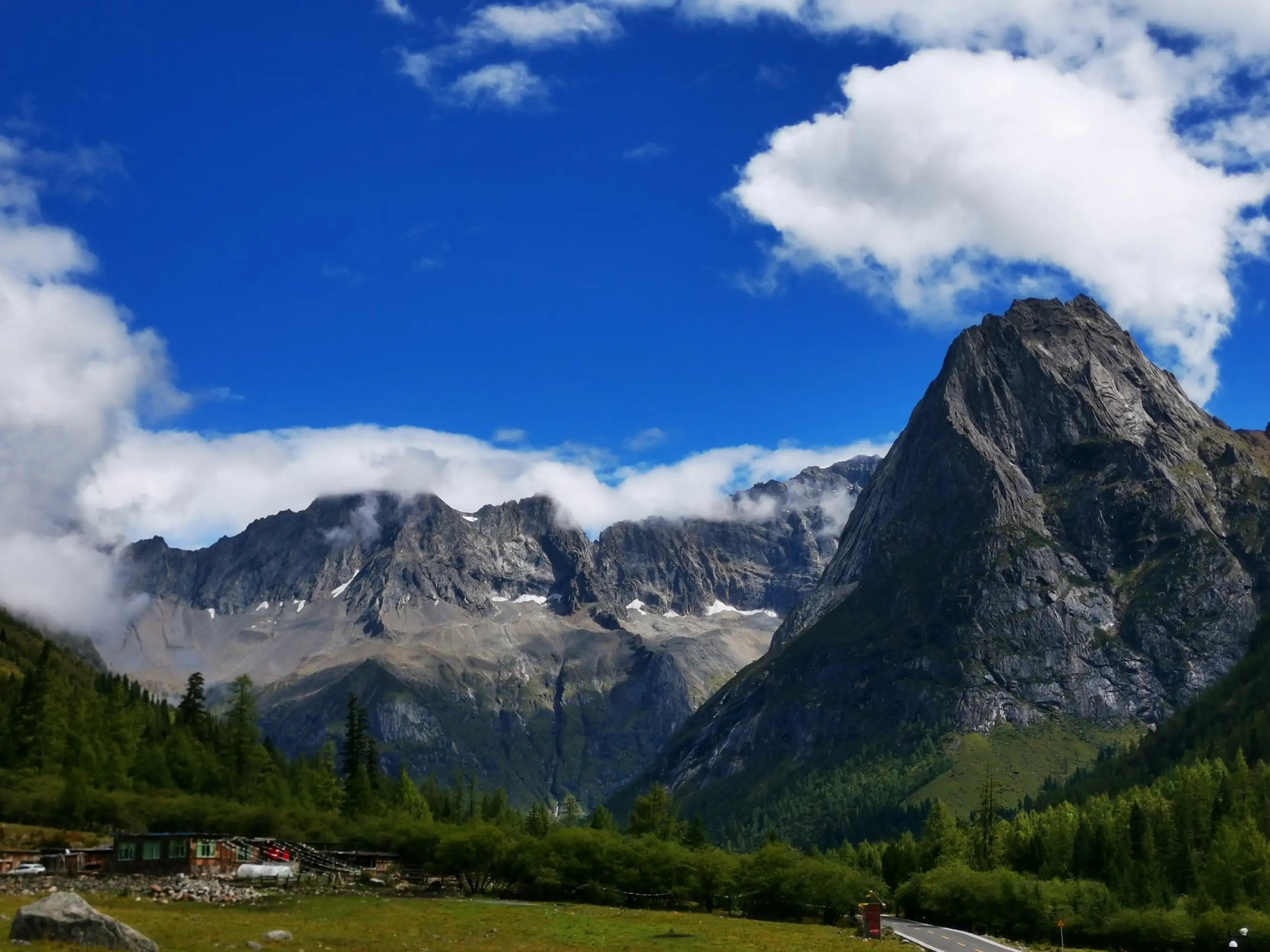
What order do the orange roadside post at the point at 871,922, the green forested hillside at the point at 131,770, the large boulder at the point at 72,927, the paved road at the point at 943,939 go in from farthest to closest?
the green forested hillside at the point at 131,770 < the orange roadside post at the point at 871,922 < the paved road at the point at 943,939 < the large boulder at the point at 72,927

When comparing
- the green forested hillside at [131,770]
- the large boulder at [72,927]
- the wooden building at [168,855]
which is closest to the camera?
the large boulder at [72,927]

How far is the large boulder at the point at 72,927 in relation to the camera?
57.8 metres

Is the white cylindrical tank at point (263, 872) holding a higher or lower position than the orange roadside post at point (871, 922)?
higher

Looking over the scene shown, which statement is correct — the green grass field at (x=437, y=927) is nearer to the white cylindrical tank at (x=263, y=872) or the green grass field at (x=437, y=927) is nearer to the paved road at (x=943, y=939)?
the paved road at (x=943, y=939)

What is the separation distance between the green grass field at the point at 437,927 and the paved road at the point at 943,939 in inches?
219

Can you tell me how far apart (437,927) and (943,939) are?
53.6 m

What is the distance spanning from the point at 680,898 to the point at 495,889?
20.7 m

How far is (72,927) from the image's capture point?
5794cm

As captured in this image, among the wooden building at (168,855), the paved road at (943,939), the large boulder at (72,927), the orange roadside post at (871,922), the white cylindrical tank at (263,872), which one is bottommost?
the paved road at (943,939)

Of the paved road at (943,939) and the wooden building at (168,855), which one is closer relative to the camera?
the paved road at (943,939)

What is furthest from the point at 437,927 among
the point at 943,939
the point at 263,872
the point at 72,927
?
the point at 943,939

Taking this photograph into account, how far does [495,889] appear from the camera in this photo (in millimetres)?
137875

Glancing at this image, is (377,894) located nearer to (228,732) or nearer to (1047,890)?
(1047,890)

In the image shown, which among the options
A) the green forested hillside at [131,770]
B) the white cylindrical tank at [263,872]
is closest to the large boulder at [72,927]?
the white cylindrical tank at [263,872]
